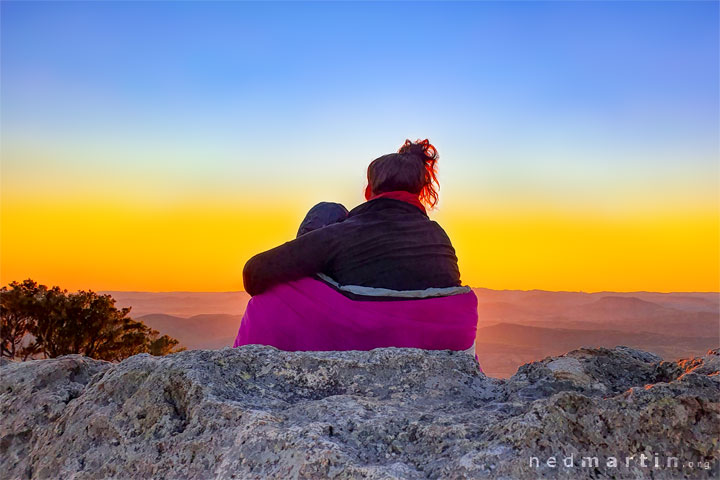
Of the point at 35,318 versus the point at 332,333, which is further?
the point at 35,318

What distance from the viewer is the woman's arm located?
3.64m

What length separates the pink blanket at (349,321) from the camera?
3.39 meters

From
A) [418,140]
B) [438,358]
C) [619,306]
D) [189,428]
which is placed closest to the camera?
[189,428]

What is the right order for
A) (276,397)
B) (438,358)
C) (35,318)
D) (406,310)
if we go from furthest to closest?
(35,318) → (406,310) → (438,358) → (276,397)


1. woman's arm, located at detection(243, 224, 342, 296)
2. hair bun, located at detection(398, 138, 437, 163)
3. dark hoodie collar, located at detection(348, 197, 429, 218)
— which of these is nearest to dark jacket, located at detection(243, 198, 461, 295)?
woman's arm, located at detection(243, 224, 342, 296)

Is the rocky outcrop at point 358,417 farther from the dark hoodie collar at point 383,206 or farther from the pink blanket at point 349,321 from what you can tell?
the dark hoodie collar at point 383,206

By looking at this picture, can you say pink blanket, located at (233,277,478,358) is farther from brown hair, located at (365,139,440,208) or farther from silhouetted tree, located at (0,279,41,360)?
silhouetted tree, located at (0,279,41,360)

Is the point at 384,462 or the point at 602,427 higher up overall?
the point at 602,427

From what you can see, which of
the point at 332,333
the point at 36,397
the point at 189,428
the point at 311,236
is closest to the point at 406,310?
the point at 332,333

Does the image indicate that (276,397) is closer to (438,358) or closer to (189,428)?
(189,428)

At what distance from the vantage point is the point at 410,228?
12.3 feet

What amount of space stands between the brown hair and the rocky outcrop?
1.69 metres

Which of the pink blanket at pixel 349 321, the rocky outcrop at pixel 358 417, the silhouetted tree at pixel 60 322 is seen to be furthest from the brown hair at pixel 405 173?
the silhouetted tree at pixel 60 322

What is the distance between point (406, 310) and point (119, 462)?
182 centimetres
